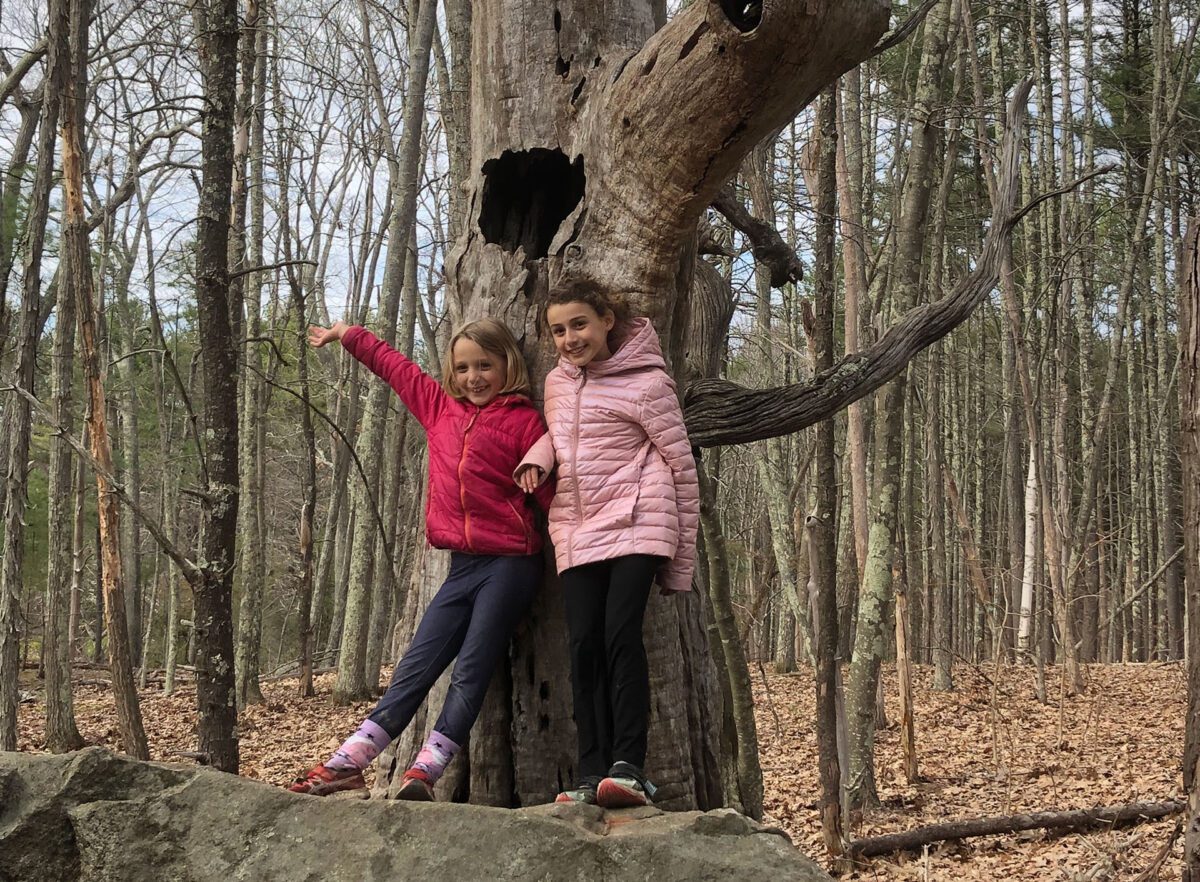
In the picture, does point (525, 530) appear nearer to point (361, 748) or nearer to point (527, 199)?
point (361, 748)

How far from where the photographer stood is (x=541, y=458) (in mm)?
3459

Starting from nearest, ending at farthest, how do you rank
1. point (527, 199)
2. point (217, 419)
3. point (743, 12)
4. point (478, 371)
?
point (743, 12), point (478, 371), point (527, 199), point (217, 419)

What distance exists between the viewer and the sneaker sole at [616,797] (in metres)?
2.96

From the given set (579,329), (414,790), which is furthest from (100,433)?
(414,790)

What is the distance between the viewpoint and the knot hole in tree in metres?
3.98

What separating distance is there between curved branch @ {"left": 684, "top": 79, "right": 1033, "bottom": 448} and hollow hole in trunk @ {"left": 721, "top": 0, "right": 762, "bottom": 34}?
64.7 inches

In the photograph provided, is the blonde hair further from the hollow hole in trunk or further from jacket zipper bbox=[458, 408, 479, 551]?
the hollow hole in trunk

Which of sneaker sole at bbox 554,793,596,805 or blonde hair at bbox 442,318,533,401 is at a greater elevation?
blonde hair at bbox 442,318,533,401

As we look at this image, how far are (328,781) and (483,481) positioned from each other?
3.68 feet

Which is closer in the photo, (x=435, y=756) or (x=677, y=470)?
(x=435, y=756)

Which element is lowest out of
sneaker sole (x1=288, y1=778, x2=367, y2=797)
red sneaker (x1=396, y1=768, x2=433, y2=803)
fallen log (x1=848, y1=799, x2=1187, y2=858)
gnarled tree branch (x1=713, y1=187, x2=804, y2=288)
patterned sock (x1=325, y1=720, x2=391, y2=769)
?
fallen log (x1=848, y1=799, x2=1187, y2=858)

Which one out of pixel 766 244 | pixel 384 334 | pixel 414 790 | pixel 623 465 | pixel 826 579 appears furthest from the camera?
pixel 384 334

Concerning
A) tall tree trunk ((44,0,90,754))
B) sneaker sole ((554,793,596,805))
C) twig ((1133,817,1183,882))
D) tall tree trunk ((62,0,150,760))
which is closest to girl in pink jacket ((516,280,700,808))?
sneaker sole ((554,793,596,805))

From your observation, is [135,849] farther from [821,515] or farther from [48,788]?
[821,515]
